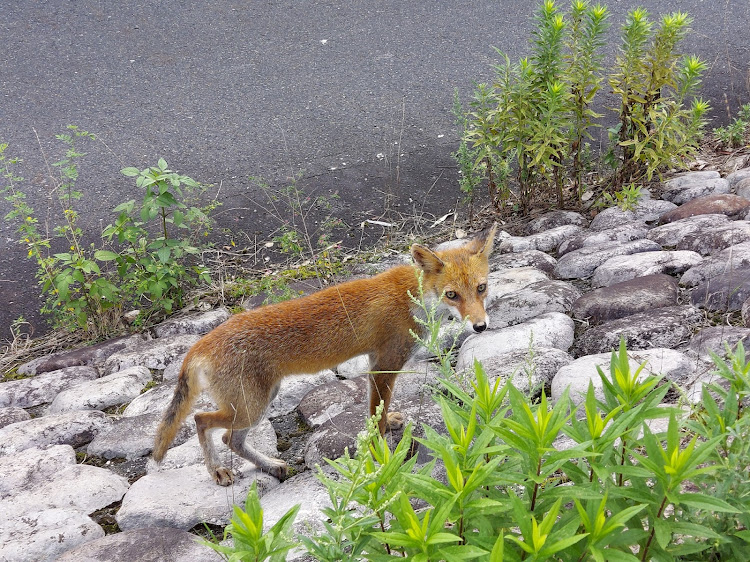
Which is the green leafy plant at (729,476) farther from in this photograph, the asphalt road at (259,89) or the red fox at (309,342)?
the asphalt road at (259,89)

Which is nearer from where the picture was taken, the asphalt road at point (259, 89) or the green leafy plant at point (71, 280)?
the green leafy plant at point (71, 280)

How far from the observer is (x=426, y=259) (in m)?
4.21

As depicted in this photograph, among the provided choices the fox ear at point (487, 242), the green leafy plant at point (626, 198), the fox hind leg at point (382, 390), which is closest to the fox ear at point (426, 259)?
the fox ear at point (487, 242)

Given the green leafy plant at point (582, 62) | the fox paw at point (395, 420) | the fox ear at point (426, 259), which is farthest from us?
the green leafy plant at point (582, 62)

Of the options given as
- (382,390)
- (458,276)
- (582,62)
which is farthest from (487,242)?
(582,62)

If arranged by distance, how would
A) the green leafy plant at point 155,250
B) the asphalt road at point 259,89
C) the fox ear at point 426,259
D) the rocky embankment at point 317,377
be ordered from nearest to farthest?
the rocky embankment at point 317,377, the fox ear at point 426,259, the green leafy plant at point 155,250, the asphalt road at point 259,89

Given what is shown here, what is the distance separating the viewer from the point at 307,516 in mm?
2920

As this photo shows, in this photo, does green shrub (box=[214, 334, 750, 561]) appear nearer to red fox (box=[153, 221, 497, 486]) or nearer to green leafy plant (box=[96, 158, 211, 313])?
red fox (box=[153, 221, 497, 486])

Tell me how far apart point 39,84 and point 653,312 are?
26.5 feet

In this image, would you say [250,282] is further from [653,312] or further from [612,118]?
[612,118]

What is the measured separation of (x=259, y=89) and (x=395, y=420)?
19.5ft

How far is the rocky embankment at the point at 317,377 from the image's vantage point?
10.2 feet

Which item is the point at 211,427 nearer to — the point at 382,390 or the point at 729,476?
the point at 382,390

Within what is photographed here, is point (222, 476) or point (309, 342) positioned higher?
point (309, 342)
